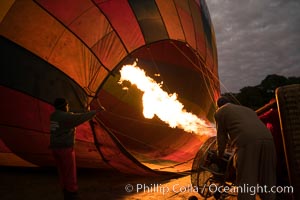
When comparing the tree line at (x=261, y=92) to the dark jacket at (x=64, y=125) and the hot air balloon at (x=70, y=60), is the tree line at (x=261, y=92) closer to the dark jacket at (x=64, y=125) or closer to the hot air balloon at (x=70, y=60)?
the hot air balloon at (x=70, y=60)

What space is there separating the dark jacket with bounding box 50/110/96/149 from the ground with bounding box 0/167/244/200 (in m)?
0.85

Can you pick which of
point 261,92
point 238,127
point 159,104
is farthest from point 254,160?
point 261,92

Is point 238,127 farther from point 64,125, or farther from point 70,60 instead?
point 70,60

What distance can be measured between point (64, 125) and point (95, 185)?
4.90 feet

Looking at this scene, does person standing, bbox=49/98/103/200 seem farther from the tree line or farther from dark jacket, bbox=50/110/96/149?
the tree line

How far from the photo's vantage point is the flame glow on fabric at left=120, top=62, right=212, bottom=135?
5.97 meters

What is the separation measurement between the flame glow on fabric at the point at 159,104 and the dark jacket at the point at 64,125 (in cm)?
227

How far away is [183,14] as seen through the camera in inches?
223

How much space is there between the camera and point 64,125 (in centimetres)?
351

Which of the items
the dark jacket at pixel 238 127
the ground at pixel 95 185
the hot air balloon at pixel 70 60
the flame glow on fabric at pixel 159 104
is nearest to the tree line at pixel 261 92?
the flame glow on fabric at pixel 159 104

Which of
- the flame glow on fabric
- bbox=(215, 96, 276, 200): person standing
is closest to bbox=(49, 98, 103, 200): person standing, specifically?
bbox=(215, 96, 276, 200): person standing

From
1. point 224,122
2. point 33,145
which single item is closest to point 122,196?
point 33,145

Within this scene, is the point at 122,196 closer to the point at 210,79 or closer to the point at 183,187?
the point at 183,187

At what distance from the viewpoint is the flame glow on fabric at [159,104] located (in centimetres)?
597
